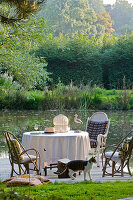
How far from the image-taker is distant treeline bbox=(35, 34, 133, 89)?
2442 centimetres

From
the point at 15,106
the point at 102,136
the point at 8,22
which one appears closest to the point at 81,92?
the point at 15,106

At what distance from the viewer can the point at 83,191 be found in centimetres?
443

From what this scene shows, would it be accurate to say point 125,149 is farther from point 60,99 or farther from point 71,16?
point 71,16

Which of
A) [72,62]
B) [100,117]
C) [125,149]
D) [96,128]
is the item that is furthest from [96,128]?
[72,62]

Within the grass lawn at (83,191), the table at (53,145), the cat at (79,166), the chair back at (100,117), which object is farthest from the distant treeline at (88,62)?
the grass lawn at (83,191)

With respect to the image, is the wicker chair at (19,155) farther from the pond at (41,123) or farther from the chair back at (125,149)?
the pond at (41,123)

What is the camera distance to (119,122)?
14.8 m

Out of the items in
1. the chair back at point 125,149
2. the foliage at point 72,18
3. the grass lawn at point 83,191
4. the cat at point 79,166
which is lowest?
the grass lawn at point 83,191

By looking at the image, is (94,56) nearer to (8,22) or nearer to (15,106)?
(15,106)

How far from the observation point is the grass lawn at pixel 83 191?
13.7 feet

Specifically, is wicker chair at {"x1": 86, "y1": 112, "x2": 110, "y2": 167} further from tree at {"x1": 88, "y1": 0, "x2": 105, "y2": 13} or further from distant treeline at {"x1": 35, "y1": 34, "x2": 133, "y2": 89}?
tree at {"x1": 88, "y1": 0, "x2": 105, "y2": 13}

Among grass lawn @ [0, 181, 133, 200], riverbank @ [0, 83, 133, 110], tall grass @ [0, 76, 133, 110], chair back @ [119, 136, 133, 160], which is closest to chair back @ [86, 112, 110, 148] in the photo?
chair back @ [119, 136, 133, 160]

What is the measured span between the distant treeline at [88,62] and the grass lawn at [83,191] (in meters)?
19.5

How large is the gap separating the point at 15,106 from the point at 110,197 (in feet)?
50.8
